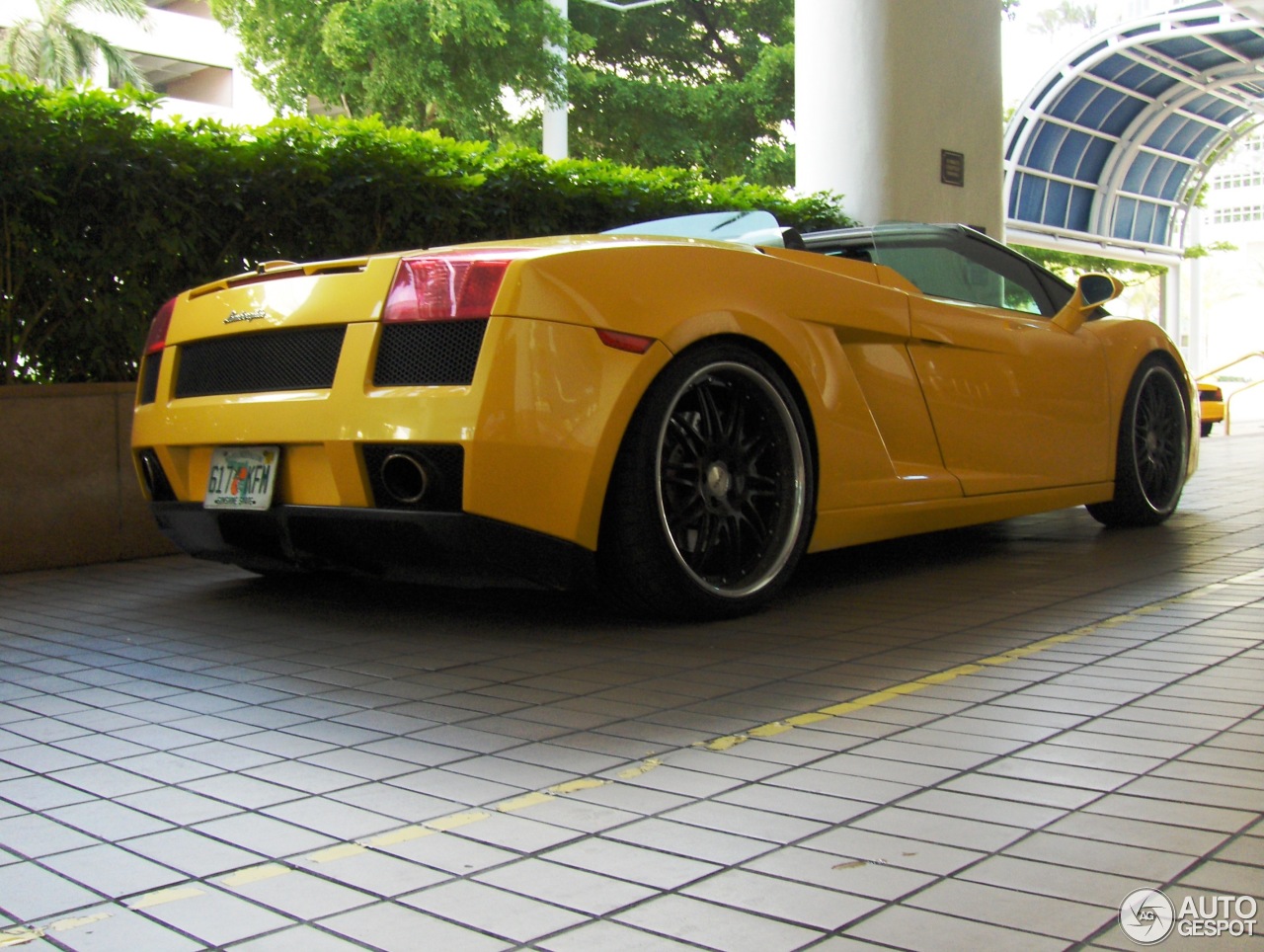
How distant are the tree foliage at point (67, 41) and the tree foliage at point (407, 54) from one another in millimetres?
26135

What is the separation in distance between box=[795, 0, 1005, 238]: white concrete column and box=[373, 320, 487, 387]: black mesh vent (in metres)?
7.79

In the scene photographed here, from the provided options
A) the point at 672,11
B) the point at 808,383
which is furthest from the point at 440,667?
the point at 672,11

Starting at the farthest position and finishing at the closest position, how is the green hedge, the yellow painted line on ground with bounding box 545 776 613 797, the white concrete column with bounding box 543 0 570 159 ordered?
the white concrete column with bounding box 543 0 570 159 → the green hedge → the yellow painted line on ground with bounding box 545 776 613 797

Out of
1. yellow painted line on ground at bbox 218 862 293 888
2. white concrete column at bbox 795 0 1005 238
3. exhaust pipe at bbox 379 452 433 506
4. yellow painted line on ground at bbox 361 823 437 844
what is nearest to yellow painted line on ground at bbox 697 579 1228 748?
yellow painted line on ground at bbox 361 823 437 844

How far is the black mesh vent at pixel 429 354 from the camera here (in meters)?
3.83

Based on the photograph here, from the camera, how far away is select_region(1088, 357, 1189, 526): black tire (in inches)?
254

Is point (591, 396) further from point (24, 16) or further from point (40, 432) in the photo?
point (24, 16)

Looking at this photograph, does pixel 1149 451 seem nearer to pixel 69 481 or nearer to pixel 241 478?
pixel 241 478

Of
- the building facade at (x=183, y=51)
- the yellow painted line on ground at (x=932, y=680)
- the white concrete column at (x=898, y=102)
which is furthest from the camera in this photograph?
the building facade at (x=183, y=51)

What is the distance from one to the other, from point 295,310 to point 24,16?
56086 mm
